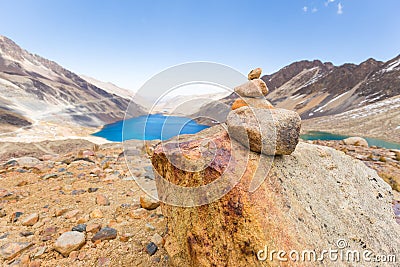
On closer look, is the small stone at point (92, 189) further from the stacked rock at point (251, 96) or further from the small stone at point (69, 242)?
the stacked rock at point (251, 96)

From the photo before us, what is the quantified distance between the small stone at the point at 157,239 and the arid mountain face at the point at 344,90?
94.8 m

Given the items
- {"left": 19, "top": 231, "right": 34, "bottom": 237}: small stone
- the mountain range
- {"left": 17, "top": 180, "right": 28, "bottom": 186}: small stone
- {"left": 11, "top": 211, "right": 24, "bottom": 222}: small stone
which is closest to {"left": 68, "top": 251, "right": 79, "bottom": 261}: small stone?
{"left": 19, "top": 231, "right": 34, "bottom": 237}: small stone

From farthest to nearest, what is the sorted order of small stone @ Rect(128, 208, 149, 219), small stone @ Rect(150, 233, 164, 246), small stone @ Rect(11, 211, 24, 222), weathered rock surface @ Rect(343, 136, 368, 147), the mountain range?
1. the mountain range
2. weathered rock surface @ Rect(343, 136, 368, 147)
3. small stone @ Rect(128, 208, 149, 219)
4. small stone @ Rect(11, 211, 24, 222)
5. small stone @ Rect(150, 233, 164, 246)

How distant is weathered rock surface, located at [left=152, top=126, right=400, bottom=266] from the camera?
7.08 ft

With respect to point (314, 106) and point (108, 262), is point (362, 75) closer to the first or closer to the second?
point (314, 106)

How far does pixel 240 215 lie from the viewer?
216cm

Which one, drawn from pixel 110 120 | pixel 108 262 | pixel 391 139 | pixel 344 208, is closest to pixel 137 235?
pixel 108 262

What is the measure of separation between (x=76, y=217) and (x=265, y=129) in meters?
4.30

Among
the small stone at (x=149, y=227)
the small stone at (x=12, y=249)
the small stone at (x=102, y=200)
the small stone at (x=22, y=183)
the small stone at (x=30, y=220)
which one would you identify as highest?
the small stone at (x=149, y=227)

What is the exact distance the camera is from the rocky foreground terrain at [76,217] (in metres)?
2.99

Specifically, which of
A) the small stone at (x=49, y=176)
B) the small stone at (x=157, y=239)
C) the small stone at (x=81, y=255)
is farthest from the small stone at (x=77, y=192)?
the small stone at (x=157, y=239)

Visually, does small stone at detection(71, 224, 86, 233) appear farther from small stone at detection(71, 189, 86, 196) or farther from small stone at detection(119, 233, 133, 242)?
small stone at detection(71, 189, 86, 196)

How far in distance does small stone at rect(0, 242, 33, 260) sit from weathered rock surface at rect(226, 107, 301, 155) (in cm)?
389

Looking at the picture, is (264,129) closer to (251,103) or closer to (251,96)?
(251,103)
